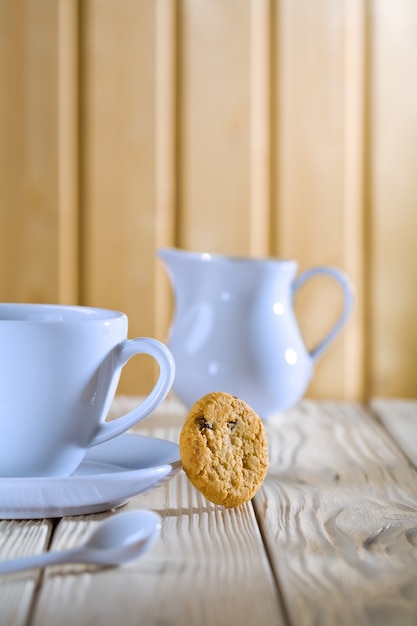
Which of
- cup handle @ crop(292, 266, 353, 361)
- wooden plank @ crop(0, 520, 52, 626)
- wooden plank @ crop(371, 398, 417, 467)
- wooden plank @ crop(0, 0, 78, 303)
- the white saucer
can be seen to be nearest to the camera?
wooden plank @ crop(0, 520, 52, 626)

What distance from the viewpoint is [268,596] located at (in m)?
0.48

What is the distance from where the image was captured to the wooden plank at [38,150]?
132 centimetres

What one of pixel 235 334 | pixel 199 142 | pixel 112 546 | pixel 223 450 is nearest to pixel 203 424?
pixel 223 450

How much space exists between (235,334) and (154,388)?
0.31 meters

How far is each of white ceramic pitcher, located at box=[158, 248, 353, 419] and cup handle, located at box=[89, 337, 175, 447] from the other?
0.28 meters

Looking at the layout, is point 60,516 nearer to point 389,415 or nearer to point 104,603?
point 104,603

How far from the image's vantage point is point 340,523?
2.03ft

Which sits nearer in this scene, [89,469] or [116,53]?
[89,469]

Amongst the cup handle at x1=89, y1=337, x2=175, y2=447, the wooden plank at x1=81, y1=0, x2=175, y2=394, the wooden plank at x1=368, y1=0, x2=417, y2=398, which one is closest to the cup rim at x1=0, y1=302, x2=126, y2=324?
the cup handle at x1=89, y1=337, x2=175, y2=447

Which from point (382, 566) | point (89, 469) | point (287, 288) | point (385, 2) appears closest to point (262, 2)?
point (385, 2)

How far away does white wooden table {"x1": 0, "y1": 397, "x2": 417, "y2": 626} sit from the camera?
1.49 ft

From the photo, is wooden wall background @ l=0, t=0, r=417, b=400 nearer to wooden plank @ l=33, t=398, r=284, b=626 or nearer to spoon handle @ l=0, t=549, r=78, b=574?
wooden plank @ l=33, t=398, r=284, b=626

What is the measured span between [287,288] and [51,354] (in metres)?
0.44

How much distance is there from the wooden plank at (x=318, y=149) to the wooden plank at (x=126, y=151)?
170mm
